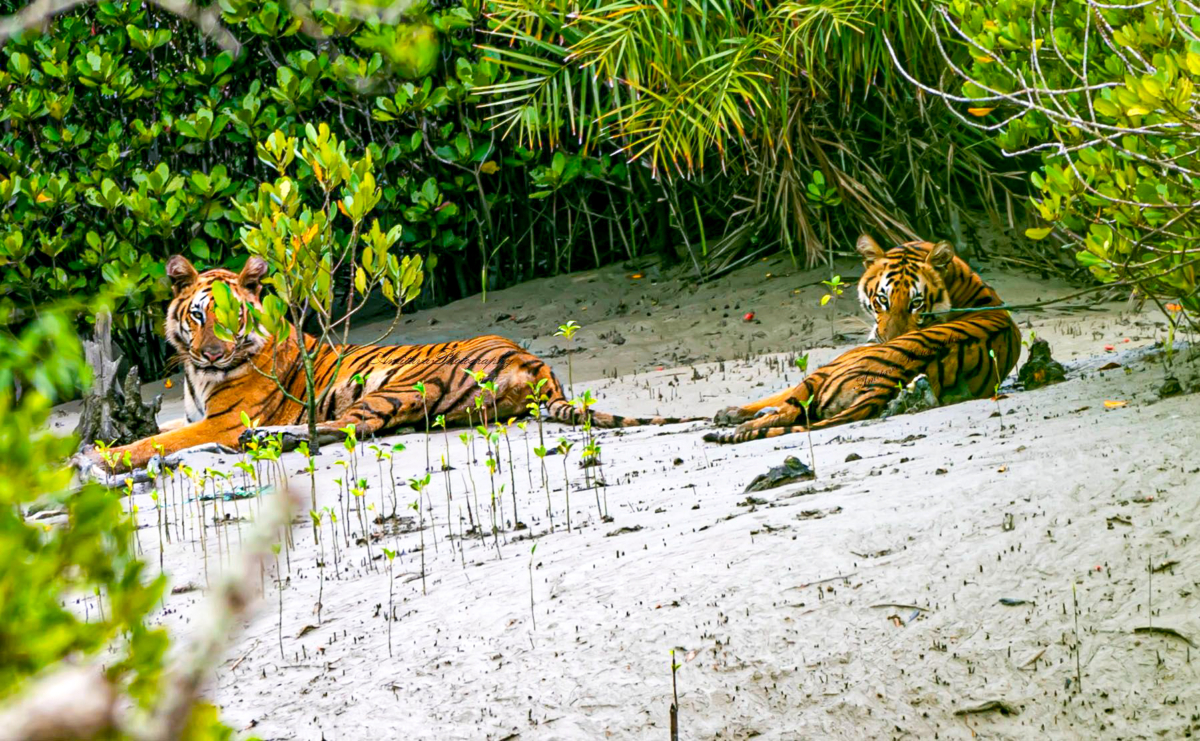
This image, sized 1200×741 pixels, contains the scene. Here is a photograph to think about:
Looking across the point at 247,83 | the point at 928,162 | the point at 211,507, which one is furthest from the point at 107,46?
the point at 928,162

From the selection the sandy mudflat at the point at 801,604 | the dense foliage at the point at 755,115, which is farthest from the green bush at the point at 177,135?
the sandy mudflat at the point at 801,604

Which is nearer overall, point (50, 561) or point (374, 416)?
point (50, 561)

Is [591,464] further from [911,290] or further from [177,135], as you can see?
[177,135]

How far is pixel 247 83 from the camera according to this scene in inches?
430

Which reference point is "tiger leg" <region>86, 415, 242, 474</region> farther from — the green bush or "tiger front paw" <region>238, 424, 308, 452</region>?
the green bush

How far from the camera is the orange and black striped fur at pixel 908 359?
5836 mm

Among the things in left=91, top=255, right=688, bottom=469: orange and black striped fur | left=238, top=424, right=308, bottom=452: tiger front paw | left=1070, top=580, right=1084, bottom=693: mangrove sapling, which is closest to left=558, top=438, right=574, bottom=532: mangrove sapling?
left=1070, top=580, right=1084, bottom=693: mangrove sapling

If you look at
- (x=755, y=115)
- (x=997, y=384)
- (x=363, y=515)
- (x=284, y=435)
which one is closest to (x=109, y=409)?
(x=284, y=435)

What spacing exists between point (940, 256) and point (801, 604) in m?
3.61

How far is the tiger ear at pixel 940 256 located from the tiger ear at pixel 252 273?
12.5ft

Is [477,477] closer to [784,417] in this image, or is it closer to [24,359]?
[784,417]

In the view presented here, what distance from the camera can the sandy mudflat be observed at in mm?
2742

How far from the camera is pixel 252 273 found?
24.2ft

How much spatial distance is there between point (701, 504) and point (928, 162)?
25.1ft
